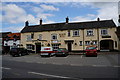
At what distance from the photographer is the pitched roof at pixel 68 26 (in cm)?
3116

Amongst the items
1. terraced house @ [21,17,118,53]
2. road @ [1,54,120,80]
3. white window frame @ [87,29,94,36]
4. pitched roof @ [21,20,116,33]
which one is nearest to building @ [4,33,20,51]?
terraced house @ [21,17,118,53]

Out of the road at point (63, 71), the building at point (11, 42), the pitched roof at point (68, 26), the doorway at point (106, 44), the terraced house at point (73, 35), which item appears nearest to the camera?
the road at point (63, 71)

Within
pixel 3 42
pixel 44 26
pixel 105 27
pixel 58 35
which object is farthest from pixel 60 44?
pixel 3 42

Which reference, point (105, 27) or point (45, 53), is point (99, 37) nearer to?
point (105, 27)

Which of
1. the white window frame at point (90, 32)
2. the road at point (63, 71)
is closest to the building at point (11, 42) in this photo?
the white window frame at point (90, 32)

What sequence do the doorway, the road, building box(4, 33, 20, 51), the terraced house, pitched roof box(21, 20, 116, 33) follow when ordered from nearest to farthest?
1. the road
2. the terraced house
3. the doorway
4. pitched roof box(21, 20, 116, 33)
5. building box(4, 33, 20, 51)

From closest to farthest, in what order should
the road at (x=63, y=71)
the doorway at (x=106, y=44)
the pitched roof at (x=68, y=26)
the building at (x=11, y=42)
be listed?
the road at (x=63, y=71)
the doorway at (x=106, y=44)
the pitched roof at (x=68, y=26)
the building at (x=11, y=42)

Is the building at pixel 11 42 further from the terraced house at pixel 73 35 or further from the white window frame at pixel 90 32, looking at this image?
the white window frame at pixel 90 32

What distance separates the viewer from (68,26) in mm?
34219

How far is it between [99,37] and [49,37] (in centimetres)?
1278

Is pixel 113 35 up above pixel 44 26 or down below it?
below

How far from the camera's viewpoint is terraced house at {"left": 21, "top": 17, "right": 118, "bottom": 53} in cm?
3023

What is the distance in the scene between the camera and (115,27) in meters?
29.2

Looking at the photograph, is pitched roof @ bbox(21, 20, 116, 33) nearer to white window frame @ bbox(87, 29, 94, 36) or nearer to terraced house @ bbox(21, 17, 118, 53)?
terraced house @ bbox(21, 17, 118, 53)
